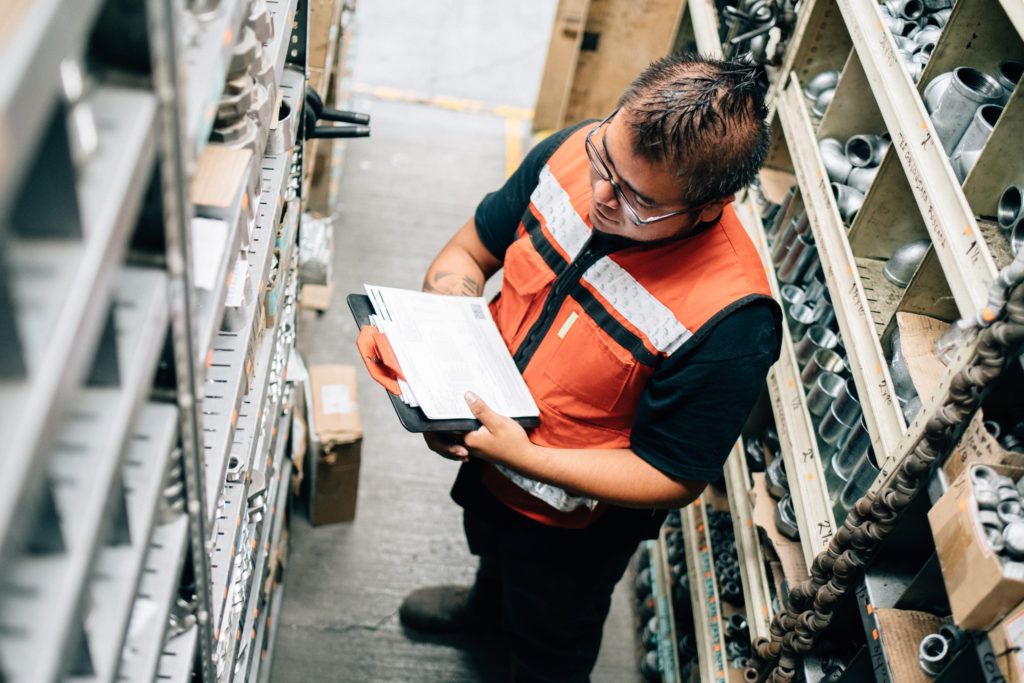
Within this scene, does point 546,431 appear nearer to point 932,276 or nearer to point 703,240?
point 703,240

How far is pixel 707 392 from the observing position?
5.92 feet

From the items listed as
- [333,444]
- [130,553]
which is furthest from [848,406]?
[130,553]

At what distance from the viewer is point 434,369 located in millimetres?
1999

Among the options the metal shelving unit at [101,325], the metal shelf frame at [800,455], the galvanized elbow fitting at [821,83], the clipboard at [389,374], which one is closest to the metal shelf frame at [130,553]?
the metal shelving unit at [101,325]

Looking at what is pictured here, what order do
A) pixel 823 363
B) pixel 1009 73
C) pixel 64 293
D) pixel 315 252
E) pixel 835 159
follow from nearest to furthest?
pixel 64 293, pixel 1009 73, pixel 823 363, pixel 835 159, pixel 315 252

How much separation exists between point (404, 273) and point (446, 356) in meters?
2.75

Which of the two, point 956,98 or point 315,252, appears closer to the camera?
point 956,98

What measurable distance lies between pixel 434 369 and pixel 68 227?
49.1 inches

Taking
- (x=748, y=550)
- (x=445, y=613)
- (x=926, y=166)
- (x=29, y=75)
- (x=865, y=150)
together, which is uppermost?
(x=29, y=75)

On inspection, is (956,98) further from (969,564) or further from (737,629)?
(737,629)

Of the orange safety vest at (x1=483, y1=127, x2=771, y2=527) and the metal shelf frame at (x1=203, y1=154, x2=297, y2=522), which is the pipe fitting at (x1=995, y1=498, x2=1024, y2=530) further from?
the metal shelf frame at (x1=203, y1=154, x2=297, y2=522)

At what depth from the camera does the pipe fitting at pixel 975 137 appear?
205 cm

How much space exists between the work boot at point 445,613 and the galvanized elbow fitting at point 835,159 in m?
1.93

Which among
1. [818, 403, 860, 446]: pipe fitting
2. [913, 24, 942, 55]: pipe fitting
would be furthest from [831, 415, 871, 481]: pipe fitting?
[913, 24, 942, 55]: pipe fitting
